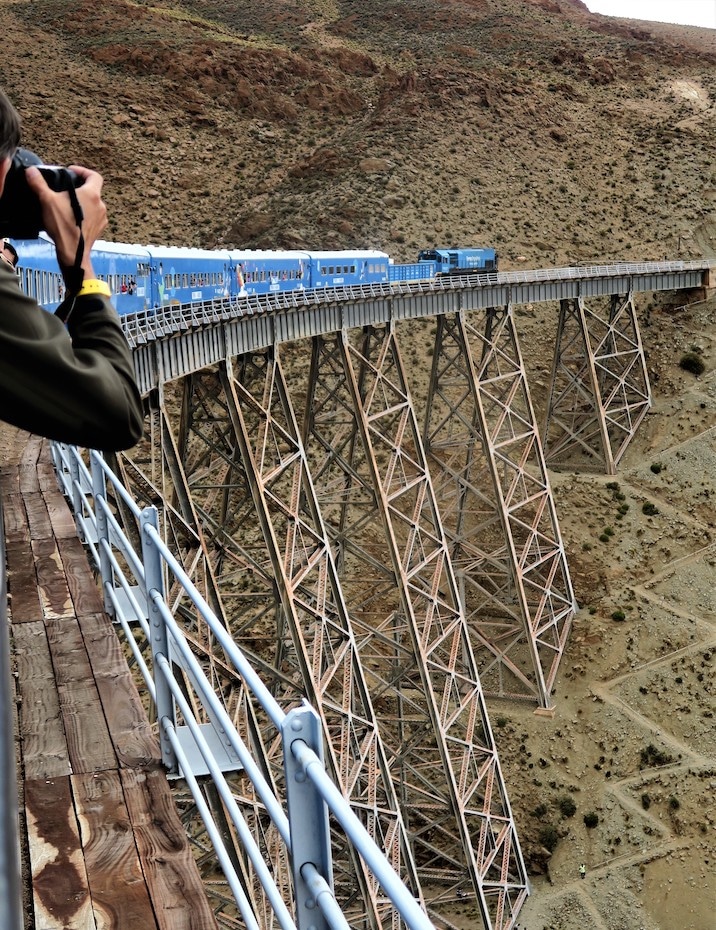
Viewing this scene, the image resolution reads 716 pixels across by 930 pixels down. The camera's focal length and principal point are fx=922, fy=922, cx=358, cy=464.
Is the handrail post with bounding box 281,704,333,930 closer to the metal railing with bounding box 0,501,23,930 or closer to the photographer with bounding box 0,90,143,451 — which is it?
the metal railing with bounding box 0,501,23,930

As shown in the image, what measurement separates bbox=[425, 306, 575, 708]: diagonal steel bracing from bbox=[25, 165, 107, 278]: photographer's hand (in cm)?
2022

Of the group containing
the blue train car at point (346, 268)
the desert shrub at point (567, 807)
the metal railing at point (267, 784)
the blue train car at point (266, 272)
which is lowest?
the desert shrub at point (567, 807)

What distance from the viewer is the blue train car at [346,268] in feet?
81.5

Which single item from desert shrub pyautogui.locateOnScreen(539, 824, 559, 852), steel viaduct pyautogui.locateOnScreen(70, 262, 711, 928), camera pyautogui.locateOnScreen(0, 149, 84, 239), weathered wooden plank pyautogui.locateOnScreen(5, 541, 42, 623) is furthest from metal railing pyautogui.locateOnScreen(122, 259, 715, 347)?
desert shrub pyautogui.locateOnScreen(539, 824, 559, 852)

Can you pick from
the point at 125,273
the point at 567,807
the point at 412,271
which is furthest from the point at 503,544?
the point at 125,273

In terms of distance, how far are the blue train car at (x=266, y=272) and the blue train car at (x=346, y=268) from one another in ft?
1.34

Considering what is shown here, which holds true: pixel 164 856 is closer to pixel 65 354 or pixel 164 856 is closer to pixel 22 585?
pixel 65 354

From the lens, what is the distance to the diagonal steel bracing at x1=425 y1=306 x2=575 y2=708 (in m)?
23.2

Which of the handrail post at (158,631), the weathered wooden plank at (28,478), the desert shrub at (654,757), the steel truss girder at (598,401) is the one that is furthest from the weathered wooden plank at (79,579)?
the steel truss girder at (598,401)

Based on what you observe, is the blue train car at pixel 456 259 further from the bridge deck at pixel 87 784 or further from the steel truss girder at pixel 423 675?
the bridge deck at pixel 87 784

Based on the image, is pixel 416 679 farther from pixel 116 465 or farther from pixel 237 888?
pixel 237 888

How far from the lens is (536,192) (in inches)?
1806

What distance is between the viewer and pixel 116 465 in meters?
11.4

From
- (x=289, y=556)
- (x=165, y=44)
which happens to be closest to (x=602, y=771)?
(x=289, y=556)
